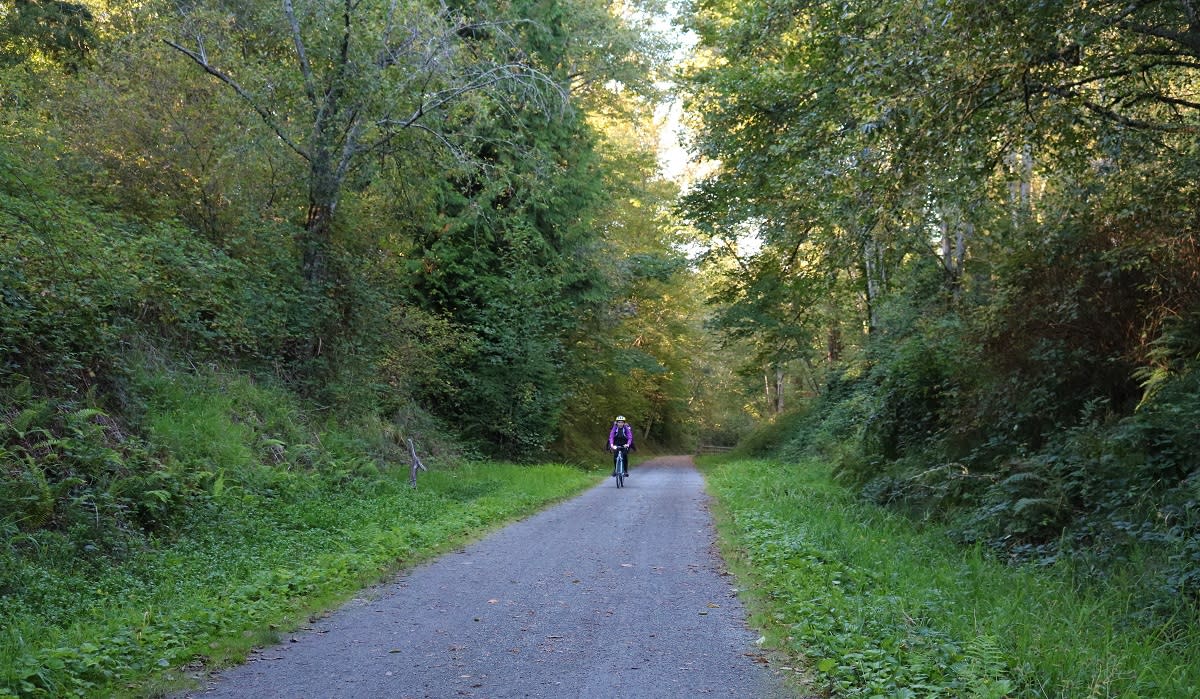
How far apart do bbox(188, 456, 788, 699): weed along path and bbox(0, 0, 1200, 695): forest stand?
2.34m

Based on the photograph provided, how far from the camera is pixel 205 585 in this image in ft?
22.5

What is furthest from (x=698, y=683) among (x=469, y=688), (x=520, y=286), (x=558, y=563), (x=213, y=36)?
(x=520, y=286)

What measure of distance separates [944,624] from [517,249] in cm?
1773

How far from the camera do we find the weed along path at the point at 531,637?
4.87 m

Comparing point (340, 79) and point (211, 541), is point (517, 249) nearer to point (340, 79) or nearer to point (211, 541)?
point (340, 79)

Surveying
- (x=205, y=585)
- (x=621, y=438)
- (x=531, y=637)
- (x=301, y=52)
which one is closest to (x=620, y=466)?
(x=621, y=438)

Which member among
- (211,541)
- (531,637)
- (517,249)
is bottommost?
(531,637)

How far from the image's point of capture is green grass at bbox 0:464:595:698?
4.83m

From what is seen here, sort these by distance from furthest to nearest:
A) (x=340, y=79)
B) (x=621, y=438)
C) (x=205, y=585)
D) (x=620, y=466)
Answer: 1. (x=621, y=438)
2. (x=620, y=466)
3. (x=340, y=79)
4. (x=205, y=585)

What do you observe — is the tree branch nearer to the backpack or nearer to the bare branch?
the bare branch

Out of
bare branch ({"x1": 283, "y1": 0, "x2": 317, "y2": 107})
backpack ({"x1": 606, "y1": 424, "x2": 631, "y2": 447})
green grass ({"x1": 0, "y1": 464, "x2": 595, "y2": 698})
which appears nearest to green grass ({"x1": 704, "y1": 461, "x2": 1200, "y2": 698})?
green grass ({"x1": 0, "y1": 464, "x2": 595, "y2": 698})

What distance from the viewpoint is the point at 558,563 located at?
29.5 feet

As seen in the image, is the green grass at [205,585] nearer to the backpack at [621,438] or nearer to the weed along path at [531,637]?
the weed along path at [531,637]

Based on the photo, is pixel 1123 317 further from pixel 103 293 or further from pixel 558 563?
pixel 103 293
